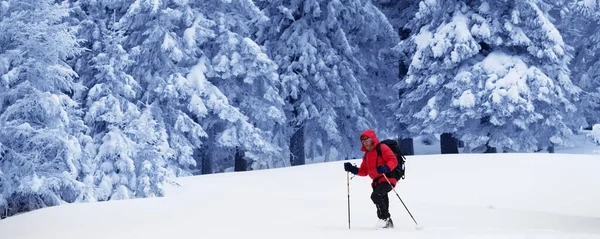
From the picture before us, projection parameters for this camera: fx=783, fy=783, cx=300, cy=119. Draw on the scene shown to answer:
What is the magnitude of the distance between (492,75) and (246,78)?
773 cm

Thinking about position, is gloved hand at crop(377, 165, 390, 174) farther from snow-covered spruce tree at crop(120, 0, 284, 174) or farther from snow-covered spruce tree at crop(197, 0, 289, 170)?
snow-covered spruce tree at crop(197, 0, 289, 170)

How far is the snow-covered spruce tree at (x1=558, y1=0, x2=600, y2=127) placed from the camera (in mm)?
30328

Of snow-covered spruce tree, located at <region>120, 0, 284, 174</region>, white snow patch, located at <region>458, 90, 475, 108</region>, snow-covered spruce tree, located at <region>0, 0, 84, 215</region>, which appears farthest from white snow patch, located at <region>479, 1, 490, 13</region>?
snow-covered spruce tree, located at <region>0, 0, 84, 215</region>

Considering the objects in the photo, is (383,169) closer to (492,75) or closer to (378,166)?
(378,166)

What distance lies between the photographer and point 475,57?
2505cm

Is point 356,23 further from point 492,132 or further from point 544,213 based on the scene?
point 544,213

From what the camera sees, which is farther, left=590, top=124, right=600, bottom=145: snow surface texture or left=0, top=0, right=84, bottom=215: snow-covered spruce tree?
left=0, top=0, right=84, bottom=215: snow-covered spruce tree

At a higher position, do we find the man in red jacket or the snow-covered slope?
the man in red jacket

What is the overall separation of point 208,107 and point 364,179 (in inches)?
323

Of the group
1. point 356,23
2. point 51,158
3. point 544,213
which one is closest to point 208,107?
point 356,23

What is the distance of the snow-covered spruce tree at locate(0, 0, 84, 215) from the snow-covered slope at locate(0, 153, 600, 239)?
2.86 m

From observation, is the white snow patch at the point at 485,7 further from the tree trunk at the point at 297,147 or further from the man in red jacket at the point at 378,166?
the man in red jacket at the point at 378,166

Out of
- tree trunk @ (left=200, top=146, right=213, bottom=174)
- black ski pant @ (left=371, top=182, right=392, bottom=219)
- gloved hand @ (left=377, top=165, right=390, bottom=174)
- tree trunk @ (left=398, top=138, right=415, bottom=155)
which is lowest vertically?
black ski pant @ (left=371, top=182, right=392, bottom=219)

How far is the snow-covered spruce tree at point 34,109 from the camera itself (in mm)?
16172
